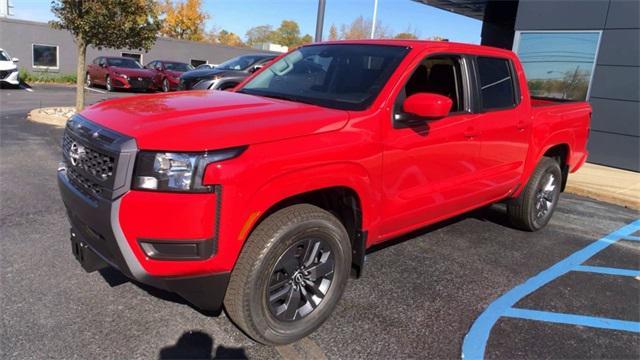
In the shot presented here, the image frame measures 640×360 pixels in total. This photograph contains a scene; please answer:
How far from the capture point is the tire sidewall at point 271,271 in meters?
2.81

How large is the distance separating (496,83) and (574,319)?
2.14 metres

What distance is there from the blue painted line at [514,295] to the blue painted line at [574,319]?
0.10 meters

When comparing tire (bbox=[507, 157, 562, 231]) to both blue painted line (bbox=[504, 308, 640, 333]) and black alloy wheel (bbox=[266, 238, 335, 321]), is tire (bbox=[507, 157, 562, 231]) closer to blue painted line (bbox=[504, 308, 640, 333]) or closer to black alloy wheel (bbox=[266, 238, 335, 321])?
blue painted line (bbox=[504, 308, 640, 333])

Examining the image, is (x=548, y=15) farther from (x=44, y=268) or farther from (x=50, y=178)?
(x=44, y=268)

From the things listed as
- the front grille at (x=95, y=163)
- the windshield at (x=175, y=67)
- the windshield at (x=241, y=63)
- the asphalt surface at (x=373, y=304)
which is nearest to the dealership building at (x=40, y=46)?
the windshield at (x=175, y=67)

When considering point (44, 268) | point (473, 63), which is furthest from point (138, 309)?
point (473, 63)

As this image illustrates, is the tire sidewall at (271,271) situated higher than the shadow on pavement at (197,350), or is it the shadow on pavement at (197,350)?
the tire sidewall at (271,271)

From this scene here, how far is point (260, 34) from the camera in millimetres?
106000

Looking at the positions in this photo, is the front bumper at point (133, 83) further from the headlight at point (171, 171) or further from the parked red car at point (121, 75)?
the headlight at point (171, 171)

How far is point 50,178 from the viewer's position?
20.9 ft

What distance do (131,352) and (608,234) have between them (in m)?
5.40

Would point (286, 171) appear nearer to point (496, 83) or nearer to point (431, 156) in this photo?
point (431, 156)

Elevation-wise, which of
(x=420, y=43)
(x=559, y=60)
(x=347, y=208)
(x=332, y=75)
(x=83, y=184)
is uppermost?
(x=559, y=60)

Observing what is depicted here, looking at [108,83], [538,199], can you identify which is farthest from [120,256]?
[108,83]
